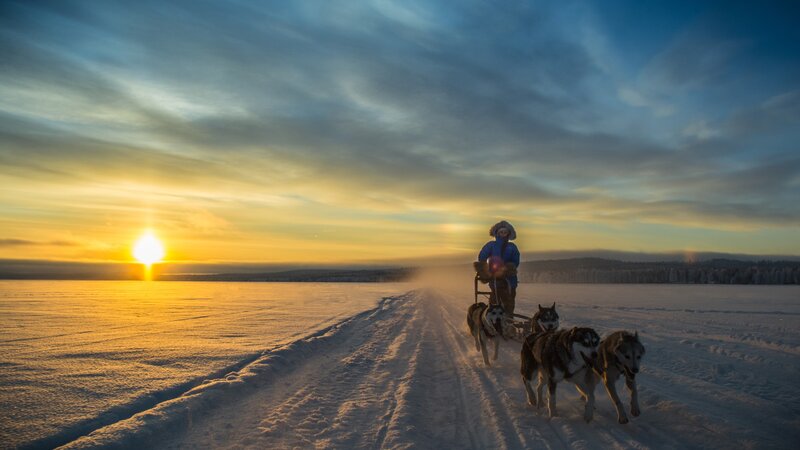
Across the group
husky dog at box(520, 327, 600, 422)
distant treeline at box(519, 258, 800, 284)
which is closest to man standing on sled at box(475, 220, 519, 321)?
husky dog at box(520, 327, 600, 422)

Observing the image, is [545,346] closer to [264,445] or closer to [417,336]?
[264,445]

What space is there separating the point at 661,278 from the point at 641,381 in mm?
89803

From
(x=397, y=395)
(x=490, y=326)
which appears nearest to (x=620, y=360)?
(x=397, y=395)

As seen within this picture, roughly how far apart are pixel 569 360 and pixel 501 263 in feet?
19.9

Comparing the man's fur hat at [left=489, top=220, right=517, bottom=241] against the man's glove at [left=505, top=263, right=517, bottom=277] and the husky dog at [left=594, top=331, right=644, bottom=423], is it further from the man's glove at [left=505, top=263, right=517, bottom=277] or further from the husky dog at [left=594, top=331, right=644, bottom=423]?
the husky dog at [left=594, top=331, right=644, bottom=423]

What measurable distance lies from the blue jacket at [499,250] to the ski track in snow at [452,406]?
2183 mm

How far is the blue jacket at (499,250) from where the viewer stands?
10844 mm

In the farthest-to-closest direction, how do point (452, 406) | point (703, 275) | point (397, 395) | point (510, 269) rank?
point (703, 275)
point (510, 269)
point (397, 395)
point (452, 406)

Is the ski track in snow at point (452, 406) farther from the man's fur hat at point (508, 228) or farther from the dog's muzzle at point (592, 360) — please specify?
the man's fur hat at point (508, 228)

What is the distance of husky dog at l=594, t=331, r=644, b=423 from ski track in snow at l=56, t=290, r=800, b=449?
39cm

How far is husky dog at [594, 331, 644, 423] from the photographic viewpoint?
14.5 feet

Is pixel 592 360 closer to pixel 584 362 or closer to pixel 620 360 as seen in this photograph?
pixel 584 362

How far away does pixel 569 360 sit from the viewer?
482 centimetres

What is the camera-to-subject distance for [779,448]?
4.20m
